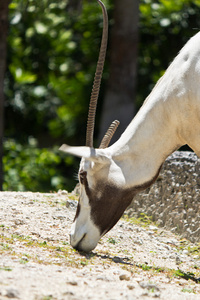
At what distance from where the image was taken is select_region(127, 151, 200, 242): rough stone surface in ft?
23.2

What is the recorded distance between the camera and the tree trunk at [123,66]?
10945 mm

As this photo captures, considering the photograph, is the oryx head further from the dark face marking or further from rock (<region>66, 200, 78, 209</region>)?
rock (<region>66, 200, 78, 209</region>)

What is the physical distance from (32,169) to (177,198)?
516 centimetres

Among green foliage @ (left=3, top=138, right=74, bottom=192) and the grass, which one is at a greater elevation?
the grass

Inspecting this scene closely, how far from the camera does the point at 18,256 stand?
4.82m

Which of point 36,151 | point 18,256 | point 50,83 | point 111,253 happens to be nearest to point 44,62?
point 50,83

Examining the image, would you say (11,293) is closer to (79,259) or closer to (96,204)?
(79,259)

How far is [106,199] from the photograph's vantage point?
559 centimetres

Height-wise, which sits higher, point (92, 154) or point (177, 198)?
point (92, 154)

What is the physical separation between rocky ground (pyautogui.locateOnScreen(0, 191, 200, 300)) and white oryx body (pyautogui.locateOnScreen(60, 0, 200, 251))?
1.12ft

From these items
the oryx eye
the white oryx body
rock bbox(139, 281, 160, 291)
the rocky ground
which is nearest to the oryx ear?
the white oryx body

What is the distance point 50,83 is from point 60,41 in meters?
1.04

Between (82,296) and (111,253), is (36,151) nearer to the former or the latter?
(111,253)

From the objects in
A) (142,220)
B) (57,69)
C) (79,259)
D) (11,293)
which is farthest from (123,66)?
(11,293)
